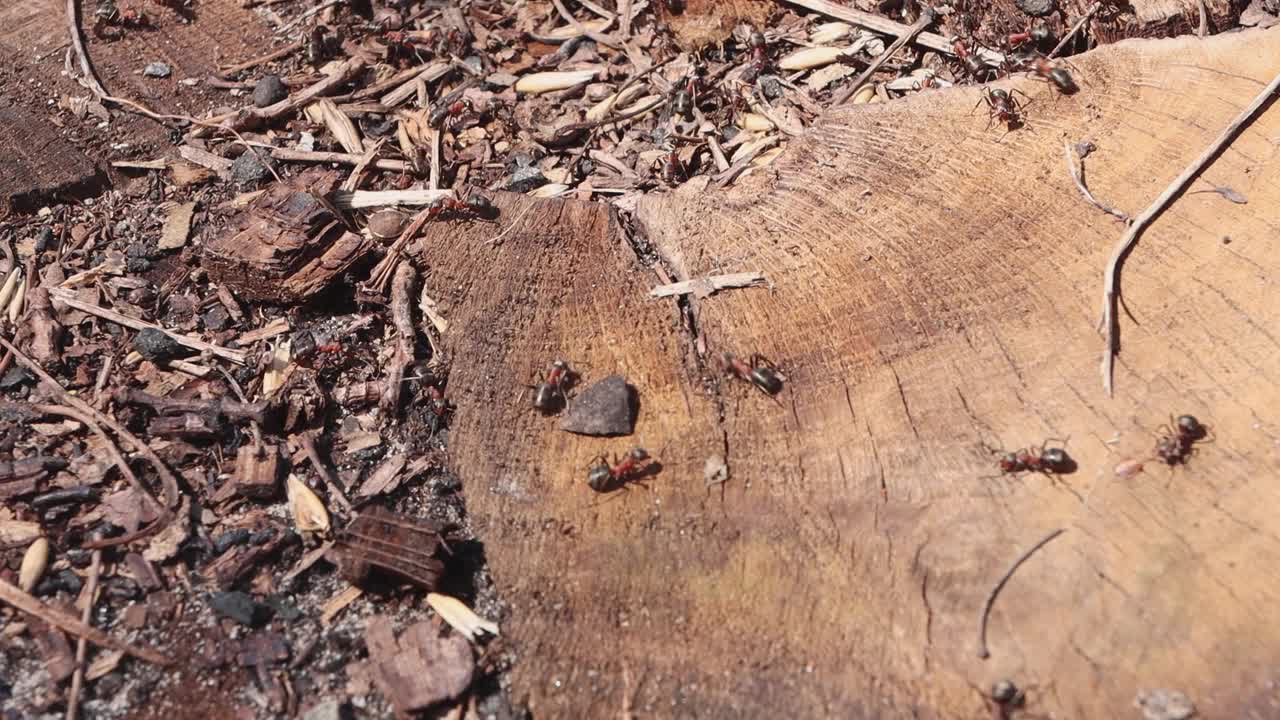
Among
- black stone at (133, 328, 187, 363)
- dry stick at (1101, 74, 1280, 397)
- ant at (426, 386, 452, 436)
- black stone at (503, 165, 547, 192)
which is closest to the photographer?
dry stick at (1101, 74, 1280, 397)

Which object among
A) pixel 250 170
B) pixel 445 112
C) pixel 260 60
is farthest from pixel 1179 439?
pixel 260 60

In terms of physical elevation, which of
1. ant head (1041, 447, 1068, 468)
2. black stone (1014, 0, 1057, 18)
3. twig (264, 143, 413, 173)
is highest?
black stone (1014, 0, 1057, 18)

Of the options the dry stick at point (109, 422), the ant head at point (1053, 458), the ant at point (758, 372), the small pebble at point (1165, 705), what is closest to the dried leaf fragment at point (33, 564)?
the dry stick at point (109, 422)

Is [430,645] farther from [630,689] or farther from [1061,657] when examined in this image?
[1061,657]

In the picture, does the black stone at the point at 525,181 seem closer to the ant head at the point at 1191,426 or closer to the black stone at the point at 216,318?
the black stone at the point at 216,318

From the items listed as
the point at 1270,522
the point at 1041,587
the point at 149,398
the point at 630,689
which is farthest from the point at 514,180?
the point at 1270,522

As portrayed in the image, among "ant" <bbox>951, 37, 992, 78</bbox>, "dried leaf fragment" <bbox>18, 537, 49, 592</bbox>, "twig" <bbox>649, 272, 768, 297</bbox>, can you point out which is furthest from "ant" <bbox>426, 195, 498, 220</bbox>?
"ant" <bbox>951, 37, 992, 78</bbox>

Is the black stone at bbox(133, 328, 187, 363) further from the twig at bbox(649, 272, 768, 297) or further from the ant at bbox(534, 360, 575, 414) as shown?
the twig at bbox(649, 272, 768, 297)
